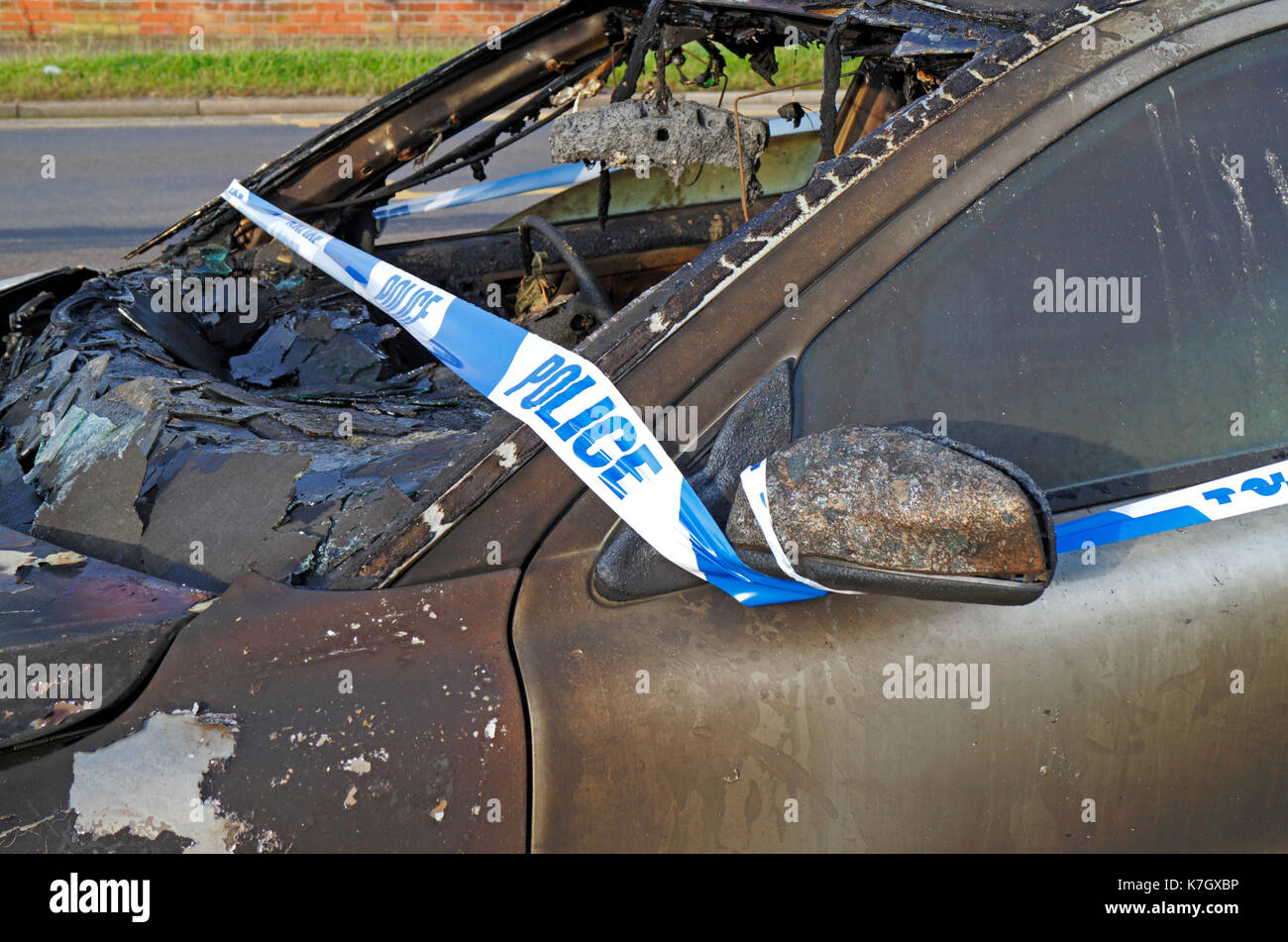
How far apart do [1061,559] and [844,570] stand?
41 centimetres

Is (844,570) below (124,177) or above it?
below

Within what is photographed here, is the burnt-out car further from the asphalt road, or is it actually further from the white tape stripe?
the asphalt road

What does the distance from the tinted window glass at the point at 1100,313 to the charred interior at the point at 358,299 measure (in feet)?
1.85

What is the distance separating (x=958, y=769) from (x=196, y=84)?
12.2m

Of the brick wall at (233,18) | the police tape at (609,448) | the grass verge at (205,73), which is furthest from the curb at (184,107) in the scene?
the police tape at (609,448)

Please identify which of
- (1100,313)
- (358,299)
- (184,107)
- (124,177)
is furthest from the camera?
(184,107)

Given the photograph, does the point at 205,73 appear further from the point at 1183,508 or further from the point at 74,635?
the point at 1183,508

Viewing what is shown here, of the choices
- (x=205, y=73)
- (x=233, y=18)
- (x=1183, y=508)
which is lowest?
(x=1183, y=508)

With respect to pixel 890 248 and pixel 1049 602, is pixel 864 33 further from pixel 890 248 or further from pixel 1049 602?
pixel 1049 602

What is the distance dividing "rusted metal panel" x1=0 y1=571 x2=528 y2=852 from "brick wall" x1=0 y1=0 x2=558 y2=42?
13516 millimetres

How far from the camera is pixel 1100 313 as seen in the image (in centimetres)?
169

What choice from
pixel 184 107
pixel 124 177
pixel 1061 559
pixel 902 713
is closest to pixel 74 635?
pixel 902 713

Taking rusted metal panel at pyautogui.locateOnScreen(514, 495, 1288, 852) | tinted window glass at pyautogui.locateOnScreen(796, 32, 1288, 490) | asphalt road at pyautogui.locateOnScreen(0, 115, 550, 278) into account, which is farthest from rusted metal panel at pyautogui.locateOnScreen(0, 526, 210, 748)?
asphalt road at pyautogui.locateOnScreen(0, 115, 550, 278)

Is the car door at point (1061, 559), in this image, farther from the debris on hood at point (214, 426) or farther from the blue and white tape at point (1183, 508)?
the debris on hood at point (214, 426)
